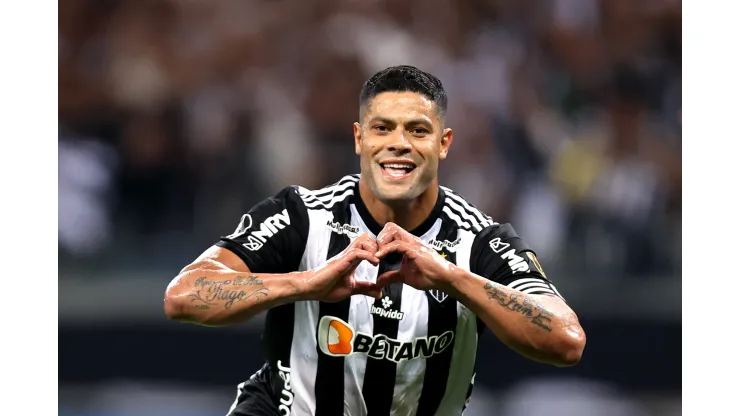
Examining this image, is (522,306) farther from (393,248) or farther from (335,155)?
(335,155)

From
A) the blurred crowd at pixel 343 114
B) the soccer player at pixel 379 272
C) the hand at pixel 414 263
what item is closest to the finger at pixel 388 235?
the hand at pixel 414 263

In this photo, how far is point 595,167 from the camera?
755 cm

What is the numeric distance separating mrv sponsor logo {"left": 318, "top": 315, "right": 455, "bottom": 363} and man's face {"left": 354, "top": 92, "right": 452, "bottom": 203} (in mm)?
522

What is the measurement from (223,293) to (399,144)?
0.86m

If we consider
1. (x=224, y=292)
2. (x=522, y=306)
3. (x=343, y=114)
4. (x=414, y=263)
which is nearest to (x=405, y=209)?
(x=414, y=263)

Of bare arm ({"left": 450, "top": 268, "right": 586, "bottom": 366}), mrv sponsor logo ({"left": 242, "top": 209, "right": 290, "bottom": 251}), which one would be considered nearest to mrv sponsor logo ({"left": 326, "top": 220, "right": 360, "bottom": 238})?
mrv sponsor logo ({"left": 242, "top": 209, "right": 290, "bottom": 251})

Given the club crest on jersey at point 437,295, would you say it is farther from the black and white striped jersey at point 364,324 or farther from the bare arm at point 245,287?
the bare arm at point 245,287

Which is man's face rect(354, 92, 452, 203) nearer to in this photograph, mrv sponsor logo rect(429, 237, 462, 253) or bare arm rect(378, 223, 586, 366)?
mrv sponsor logo rect(429, 237, 462, 253)

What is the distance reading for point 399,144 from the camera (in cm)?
355

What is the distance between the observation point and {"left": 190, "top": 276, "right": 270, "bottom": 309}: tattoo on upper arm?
327cm

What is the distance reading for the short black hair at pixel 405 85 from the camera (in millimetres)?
3666

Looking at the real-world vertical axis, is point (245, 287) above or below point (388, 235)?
below

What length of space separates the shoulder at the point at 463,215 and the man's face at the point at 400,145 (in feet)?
0.65

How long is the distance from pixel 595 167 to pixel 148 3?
3.94m
